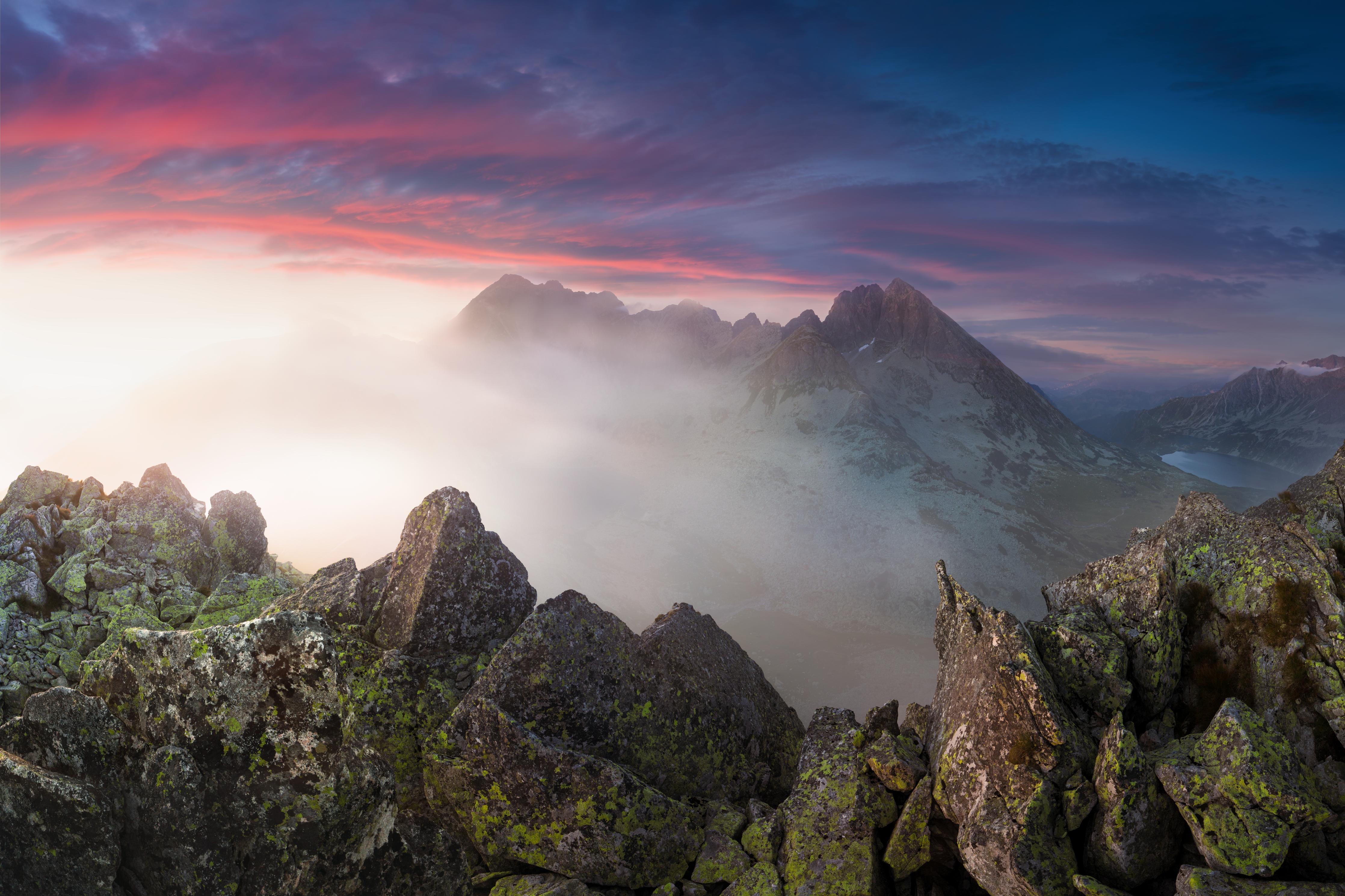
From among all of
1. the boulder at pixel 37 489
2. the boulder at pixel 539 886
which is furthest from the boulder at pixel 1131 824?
the boulder at pixel 37 489

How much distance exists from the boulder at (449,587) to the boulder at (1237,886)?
1585 centimetres

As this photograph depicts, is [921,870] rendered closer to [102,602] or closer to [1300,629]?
[1300,629]

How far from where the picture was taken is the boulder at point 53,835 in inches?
303

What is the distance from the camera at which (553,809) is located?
44.5 feet

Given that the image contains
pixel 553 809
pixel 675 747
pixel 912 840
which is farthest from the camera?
pixel 675 747

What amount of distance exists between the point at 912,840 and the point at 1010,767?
269cm

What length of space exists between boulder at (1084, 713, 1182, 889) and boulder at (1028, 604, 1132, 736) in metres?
1.80

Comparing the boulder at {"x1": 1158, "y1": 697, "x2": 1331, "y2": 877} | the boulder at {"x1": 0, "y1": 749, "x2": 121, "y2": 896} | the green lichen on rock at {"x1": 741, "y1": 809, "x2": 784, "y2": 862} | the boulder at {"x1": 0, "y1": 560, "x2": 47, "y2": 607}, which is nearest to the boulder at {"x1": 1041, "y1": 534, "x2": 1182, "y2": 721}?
the boulder at {"x1": 1158, "y1": 697, "x2": 1331, "y2": 877}

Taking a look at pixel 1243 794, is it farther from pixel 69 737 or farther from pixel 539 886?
pixel 69 737

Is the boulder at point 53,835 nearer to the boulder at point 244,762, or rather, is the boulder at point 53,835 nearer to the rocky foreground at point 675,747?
Answer: the rocky foreground at point 675,747

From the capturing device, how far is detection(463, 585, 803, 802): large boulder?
15.5 meters

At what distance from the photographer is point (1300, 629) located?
12664mm

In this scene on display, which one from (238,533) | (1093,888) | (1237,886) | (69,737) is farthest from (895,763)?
(238,533)

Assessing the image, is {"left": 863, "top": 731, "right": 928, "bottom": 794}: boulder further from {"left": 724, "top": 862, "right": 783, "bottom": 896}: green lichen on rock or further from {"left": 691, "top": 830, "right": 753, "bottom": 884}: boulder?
{"left": 691, "top": 830, "right": 753, "bottom": 884}: boulder
